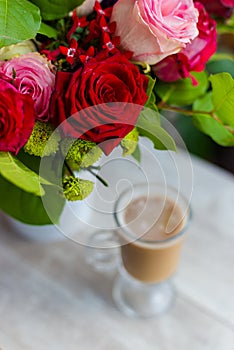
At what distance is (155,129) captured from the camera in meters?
0.62

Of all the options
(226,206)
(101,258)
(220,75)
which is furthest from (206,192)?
(220,75)

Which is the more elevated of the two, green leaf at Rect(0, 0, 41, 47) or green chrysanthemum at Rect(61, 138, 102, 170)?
green leaf at Rect(0, 0, 41, 47)

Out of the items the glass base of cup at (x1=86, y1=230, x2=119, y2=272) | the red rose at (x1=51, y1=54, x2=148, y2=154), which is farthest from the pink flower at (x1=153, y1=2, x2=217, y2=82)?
the glass base of cup at (x1=86, y1=230, x2=119, y2=272)

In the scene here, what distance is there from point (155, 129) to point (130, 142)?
3 centimetres

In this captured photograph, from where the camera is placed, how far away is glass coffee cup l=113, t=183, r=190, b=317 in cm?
75

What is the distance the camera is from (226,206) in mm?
1016

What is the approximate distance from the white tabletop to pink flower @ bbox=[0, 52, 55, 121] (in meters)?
0.37

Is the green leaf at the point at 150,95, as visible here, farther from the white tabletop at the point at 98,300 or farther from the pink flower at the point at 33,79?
the white tabletop at the point at 98,300

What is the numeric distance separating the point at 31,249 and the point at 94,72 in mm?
447

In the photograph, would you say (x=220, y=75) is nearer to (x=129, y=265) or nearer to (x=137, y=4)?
(x=137, y=4)

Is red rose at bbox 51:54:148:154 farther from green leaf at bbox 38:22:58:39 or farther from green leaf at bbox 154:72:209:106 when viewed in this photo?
green leaf at bbox 154:72:209:106

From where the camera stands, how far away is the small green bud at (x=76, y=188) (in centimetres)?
59

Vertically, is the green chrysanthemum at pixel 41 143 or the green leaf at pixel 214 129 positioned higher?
the green chrysanthemum at pixel 41 143

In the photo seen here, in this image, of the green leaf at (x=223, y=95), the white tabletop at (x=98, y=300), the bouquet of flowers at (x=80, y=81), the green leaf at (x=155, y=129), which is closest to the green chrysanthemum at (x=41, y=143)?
the bouquet of flowers at (x=80, y=81)
